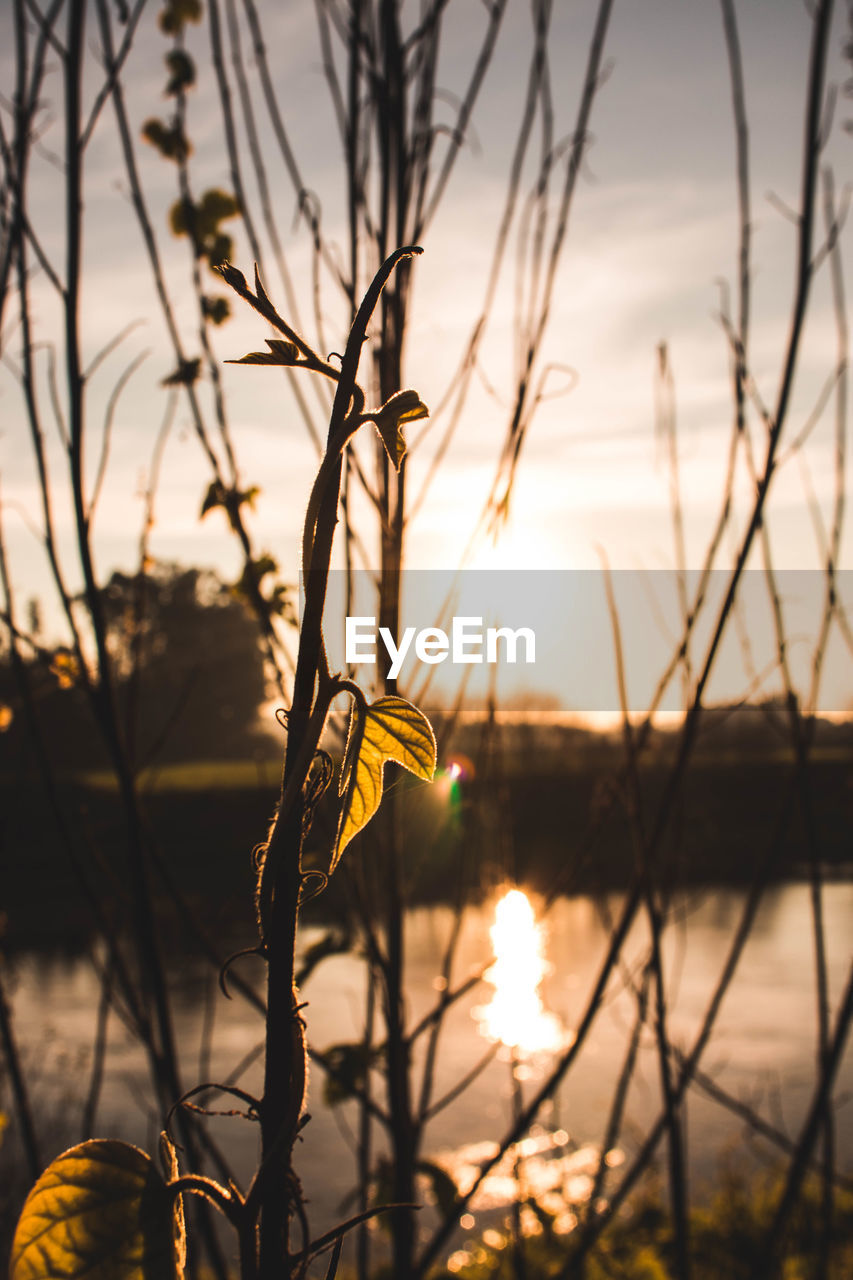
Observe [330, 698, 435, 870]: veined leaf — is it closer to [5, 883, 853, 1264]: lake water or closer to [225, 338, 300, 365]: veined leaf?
[225, 338, 300, 365]: veined leaf

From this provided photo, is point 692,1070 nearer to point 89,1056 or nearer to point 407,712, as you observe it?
point 407,712

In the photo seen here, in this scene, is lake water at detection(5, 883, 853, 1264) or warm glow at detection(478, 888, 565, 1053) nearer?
lake water at detection(5, 883, 853, 1264)

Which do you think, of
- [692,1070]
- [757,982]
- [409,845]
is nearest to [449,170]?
[409,845]

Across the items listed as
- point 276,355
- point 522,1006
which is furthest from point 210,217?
point 522,1006

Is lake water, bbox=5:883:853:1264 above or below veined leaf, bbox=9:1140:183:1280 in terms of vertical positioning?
below

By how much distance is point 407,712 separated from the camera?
26 cm

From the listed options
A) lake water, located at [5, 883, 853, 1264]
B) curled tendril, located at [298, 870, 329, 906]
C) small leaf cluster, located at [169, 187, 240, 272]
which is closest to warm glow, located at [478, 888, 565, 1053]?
lake water, located at [5, 883, 853, 1264]

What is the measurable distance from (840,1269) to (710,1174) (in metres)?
2.72

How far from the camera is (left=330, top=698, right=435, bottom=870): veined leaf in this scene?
0.85 feet

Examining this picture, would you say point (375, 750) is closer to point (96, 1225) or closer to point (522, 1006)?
point (96, 1225)

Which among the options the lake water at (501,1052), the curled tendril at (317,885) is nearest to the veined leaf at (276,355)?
the curled tendril at (317,885)

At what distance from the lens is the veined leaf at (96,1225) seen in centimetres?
23

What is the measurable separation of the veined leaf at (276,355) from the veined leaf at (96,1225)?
0.21 meters

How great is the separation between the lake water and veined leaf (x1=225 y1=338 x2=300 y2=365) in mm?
4661
